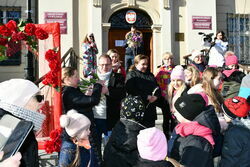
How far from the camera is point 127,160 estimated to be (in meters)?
2.59

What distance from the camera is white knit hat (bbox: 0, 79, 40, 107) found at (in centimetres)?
192

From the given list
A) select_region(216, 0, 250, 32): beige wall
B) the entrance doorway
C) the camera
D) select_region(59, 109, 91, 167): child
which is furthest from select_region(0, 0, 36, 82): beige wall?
select_region(59, 109, 91, 167): child

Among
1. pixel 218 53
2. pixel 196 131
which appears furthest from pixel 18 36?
pixel 218 53

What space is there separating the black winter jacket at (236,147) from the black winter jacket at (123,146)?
818 mm

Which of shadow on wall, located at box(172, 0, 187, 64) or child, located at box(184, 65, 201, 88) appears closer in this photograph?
child, located at box(184, 65, 201, 88)

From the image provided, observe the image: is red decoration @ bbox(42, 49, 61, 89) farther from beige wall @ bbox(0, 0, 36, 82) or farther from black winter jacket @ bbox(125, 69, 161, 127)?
beige wall @ bbox(0, 0, 36, 82)

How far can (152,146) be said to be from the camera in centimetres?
234

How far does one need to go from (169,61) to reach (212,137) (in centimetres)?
321

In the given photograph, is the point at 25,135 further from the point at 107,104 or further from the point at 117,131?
the point at 107,104

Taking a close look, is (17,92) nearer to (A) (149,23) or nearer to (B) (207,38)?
(B) (207,38)

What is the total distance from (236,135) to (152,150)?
2.99 feet

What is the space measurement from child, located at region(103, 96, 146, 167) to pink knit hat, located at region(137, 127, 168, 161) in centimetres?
24

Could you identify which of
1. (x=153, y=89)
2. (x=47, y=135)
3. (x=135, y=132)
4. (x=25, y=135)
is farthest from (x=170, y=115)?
(x=25, y=135)

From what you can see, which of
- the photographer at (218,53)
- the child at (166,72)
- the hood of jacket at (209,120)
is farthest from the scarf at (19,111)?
the photographer at (218,53)
